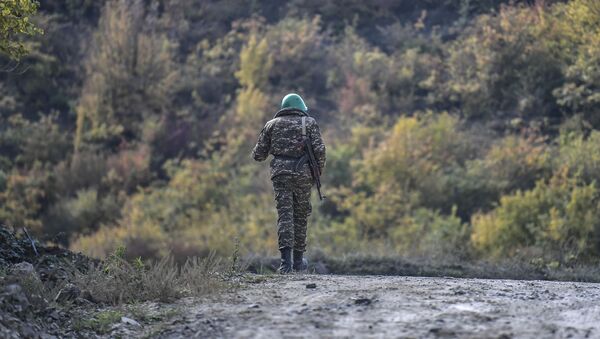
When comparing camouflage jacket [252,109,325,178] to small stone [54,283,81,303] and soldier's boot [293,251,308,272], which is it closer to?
soldier's boot [293,251,308,272]

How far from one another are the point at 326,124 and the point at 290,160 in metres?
16.8

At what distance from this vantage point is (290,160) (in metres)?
11.4

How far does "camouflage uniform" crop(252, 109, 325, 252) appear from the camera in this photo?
1136 centimetres

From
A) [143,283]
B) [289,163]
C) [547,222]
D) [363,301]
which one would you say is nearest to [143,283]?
[143,283]

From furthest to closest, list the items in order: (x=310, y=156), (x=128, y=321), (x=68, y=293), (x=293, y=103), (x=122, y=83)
Answer: (x=122, y=83) → (x=293, y=103) → (x=310, y=156) → (x=68, y=293) → (x=128, y=321)

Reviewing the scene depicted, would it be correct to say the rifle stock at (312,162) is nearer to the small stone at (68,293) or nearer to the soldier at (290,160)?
the soldier at (290,160)

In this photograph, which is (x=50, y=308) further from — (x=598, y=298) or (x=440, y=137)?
(x=440, y=137)

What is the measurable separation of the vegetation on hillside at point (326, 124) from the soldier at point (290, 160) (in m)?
6.30

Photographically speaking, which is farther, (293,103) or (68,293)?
(293,103)

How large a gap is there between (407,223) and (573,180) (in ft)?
12.5

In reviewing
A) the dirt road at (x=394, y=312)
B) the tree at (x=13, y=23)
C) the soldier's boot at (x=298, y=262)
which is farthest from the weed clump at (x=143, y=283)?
the tree at (x=13, y=23)

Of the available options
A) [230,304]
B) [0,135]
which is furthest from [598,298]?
[0,135]

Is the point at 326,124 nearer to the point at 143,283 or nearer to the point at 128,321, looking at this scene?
the point at 143,283

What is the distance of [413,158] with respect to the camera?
23.2 meters
